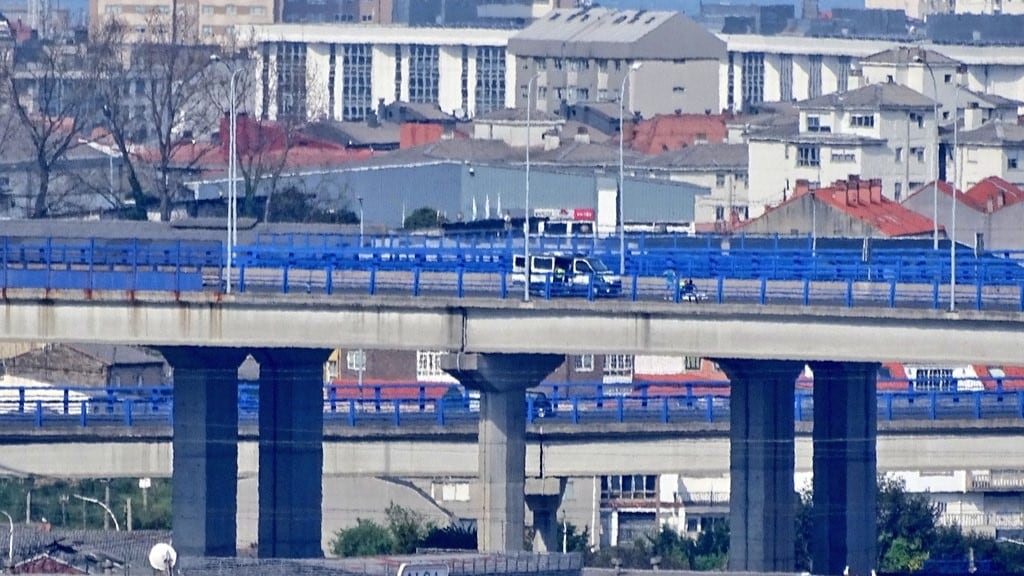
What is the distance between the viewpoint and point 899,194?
4510 inches

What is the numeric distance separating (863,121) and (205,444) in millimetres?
68647

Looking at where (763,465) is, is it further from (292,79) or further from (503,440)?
(292,79)

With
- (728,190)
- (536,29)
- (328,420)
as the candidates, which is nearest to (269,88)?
(536,29)

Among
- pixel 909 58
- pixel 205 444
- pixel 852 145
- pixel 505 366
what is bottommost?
pixel 205 444

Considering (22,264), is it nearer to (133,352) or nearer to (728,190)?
(133,352)

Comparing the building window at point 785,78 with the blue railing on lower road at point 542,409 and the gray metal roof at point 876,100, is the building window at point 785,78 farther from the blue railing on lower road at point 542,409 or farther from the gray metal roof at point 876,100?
the blue railing on lower road at point 542,409

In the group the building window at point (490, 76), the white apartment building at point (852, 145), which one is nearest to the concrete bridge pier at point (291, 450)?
the white apartment building at point (852, 145)

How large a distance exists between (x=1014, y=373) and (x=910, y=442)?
771 inches

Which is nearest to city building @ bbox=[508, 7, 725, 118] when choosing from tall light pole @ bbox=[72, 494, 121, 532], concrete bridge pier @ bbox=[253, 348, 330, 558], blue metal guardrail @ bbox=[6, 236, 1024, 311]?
tall light pole @ bbox=[72, 494, 121, 532]

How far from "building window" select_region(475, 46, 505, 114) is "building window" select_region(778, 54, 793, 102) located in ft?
48.2

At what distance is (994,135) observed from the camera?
409ft

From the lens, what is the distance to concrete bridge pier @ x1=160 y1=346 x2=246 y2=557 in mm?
54312

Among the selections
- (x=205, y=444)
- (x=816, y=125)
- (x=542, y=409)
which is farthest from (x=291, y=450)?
(x=816, y=125)

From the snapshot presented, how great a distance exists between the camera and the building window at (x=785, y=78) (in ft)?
579
